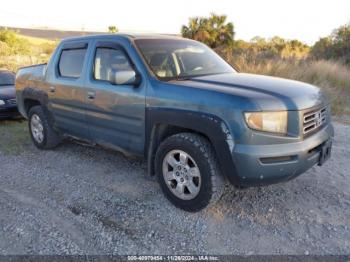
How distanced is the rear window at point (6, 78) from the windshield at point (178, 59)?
6.42 metres

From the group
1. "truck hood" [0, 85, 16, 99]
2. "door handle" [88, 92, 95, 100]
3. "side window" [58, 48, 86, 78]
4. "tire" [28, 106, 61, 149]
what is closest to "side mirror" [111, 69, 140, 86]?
"door handle" [88, 92, 95, 100]

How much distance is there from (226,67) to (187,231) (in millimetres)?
2319

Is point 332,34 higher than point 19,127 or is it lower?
higher

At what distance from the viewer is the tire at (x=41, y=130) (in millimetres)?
5707

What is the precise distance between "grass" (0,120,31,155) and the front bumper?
4.18 meters

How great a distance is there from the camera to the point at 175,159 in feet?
12.3

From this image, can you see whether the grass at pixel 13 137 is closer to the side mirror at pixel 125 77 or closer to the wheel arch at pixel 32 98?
the wheel arch at pixel 32 98

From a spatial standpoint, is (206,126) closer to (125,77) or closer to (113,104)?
(125,77)

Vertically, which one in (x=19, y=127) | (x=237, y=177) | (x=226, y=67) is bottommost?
(x=19, y=127)

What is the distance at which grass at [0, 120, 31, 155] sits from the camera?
241 inches

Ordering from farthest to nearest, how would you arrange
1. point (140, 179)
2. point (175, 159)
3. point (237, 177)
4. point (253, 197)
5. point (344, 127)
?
point (344, 127) → point (140, 179) → point (253, 197) → point (175, 159) → point (237, 177)

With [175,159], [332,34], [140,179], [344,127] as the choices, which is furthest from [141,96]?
[332,34]

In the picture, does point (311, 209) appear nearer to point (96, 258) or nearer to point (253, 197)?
point (253, 197)

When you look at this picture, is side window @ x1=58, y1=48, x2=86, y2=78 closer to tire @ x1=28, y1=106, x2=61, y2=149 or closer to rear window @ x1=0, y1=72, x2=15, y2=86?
tire @ x1=28, y1=106, x2=61, y2=149
